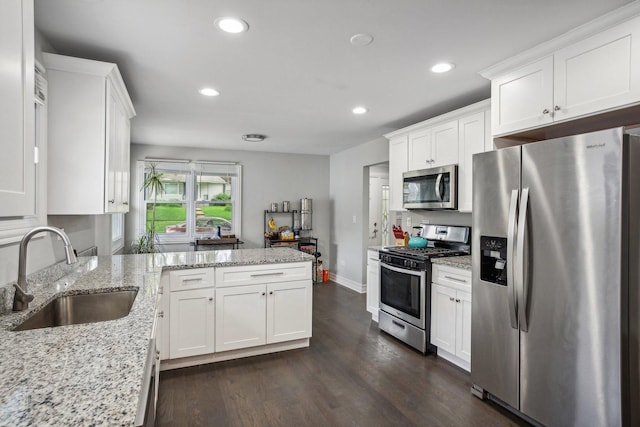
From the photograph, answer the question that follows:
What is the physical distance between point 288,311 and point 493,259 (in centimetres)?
173

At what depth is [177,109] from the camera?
11.9ft

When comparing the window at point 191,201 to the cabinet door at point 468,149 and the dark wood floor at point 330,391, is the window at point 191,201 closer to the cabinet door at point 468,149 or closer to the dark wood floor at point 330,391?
the dark wood floor at point 330,391

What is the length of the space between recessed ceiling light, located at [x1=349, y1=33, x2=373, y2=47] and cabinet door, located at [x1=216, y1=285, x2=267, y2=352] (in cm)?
200

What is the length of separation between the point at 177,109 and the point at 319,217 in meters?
3.47

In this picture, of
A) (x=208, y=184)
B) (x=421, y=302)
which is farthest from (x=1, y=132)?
(x=208, y=184)

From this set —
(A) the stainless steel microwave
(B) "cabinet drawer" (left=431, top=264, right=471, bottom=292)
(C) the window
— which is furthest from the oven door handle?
(C) the window

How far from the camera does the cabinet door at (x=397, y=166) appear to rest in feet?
13.0

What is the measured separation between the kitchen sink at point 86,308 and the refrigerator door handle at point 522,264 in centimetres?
218

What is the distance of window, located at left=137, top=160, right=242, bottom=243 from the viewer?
558 centimetres

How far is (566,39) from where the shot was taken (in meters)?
2.02

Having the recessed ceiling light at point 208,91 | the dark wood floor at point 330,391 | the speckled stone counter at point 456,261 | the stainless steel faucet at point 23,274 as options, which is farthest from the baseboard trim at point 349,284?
the stainless steel faucet at point 23,274

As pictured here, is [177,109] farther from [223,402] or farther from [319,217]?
[319,217]

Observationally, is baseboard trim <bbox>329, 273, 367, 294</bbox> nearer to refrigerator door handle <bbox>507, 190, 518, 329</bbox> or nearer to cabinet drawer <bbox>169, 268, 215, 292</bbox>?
cabinet drawer <bbox>169, 268, 215, 292</bbox>

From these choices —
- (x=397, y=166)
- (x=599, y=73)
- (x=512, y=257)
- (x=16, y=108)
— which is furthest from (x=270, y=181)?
(x=16, y=108)
